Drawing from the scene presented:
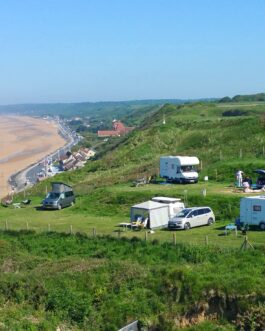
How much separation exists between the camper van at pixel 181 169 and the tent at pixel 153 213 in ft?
31.7

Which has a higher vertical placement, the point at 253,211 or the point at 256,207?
the point at 256,207

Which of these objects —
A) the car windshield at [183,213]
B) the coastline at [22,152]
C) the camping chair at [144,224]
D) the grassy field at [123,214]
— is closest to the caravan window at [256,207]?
the grassy field at [123,214]

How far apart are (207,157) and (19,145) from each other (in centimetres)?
9670

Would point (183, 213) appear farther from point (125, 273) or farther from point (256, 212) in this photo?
point (125, 273)

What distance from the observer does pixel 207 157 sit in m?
51.2

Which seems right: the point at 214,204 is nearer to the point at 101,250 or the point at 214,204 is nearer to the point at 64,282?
the point at 101,250

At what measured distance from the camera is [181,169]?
137 feet

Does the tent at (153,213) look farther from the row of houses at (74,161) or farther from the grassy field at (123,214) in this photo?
the row of houses at (74,161)

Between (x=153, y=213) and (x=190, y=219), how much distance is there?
2.03m

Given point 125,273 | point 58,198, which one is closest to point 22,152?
point 58,198

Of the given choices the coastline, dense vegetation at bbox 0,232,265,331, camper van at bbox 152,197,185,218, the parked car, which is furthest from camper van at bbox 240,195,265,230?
the coastline

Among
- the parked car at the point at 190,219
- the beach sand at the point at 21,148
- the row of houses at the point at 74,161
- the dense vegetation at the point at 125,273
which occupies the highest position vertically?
the parked car at the point at 190,219

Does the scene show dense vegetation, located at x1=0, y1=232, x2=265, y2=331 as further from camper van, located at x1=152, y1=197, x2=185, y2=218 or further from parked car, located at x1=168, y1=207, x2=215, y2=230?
camper van, located at x1=152, y1=197, x2=185, y2=218

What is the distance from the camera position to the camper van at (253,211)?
28875mm
